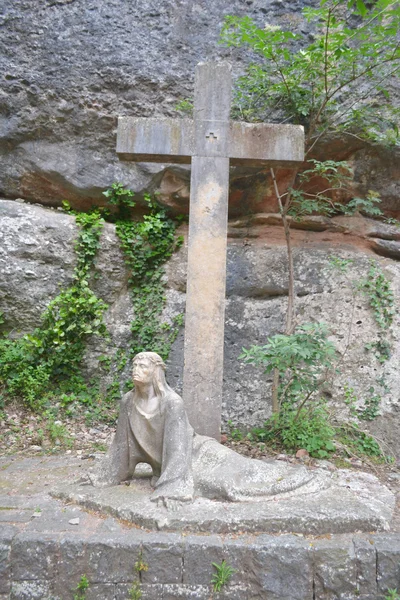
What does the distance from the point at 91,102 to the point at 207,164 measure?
12.0 feet

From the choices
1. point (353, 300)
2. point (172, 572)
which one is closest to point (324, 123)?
point (353, 300)

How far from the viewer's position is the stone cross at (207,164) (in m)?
4.36

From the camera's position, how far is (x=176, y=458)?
135 inches

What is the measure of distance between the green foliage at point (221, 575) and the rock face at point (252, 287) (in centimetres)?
347

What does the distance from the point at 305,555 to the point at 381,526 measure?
0.55m

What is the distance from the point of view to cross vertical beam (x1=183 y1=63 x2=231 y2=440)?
4.34 m

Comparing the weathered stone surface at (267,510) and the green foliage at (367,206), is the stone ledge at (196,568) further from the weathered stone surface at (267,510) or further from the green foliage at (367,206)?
the green foliage at (367,206)

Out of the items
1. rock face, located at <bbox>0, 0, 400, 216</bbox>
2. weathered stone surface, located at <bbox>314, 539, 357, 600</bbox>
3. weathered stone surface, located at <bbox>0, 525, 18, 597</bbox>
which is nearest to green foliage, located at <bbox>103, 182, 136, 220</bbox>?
rock face, located at <bbox>0, 0, 400, 216</bbox>

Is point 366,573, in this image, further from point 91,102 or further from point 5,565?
point 91,102

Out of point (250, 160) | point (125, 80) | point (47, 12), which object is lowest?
point (250, 160)

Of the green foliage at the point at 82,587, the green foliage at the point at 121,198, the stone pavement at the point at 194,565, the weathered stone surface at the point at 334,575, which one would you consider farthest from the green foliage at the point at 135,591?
the green foliage at the point at 121,198

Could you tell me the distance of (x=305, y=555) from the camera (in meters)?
2.83

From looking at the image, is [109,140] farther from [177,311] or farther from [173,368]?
[173,368]

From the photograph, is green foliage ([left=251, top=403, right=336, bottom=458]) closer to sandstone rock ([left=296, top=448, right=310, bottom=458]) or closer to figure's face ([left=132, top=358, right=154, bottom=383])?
sandstone rock ([left=296, top=448, right=310, bottom=458])
